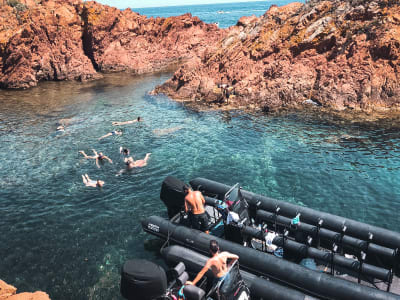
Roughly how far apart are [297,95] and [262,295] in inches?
984

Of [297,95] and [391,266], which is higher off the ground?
[297,95]

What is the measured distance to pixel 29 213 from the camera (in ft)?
52.2

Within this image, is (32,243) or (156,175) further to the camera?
(156,175)

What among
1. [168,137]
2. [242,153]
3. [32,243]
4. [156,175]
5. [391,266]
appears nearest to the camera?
[391,266]

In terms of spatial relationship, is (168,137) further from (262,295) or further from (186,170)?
(262,295)

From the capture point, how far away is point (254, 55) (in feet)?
118

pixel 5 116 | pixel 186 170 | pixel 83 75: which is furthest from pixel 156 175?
pixel 83 75

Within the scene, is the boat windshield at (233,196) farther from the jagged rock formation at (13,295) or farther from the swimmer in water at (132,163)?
the swimmer in water at (132,163)

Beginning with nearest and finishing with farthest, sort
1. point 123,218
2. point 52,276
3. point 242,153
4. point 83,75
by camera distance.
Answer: point 52,276, point 123,218, point 242,153, point 83,75

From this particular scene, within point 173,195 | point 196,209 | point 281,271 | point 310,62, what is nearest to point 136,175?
point 173,195

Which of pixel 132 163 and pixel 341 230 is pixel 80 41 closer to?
pixel 132 163

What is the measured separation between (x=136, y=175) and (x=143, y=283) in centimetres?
1145

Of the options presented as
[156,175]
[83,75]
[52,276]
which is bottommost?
[52,276]

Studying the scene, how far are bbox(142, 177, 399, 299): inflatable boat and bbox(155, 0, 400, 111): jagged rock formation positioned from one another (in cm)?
1912
